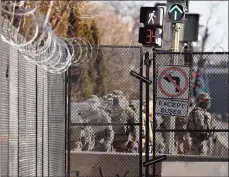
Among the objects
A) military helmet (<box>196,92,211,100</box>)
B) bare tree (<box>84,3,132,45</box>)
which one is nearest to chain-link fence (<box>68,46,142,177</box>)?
military helmet (<box>196,92,211,100</box>)

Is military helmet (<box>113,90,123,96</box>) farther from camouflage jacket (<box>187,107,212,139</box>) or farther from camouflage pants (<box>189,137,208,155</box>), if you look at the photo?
camouflage pants (<box>189,137,208,155</box>)

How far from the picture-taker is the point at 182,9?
13.2 metres

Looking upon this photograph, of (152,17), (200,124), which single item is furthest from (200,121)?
(152,17)

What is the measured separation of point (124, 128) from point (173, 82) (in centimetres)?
150

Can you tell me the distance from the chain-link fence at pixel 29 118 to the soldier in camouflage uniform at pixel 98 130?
19.1 inches

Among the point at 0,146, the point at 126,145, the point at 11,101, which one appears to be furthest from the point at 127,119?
the point at 0,146

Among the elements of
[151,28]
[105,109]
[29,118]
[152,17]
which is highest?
[152,17]

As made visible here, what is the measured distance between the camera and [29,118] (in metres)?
9.77

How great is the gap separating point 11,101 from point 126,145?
13.1 ft

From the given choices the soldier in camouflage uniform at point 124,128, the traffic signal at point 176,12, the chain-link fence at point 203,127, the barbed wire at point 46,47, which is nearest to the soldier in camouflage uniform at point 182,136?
the chain-link fence at point 203,127

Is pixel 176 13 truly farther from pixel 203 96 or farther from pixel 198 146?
pixel 198 146

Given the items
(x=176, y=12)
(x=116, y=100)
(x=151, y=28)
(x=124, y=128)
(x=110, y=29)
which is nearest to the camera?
(x=124, y=128)

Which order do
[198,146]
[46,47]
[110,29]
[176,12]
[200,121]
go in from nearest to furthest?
[46,47] < [200,121] < [198,146] < [176,12] < [110,29]

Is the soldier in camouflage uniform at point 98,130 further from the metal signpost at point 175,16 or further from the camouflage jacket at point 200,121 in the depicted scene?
the metal signpost at point 175,16
